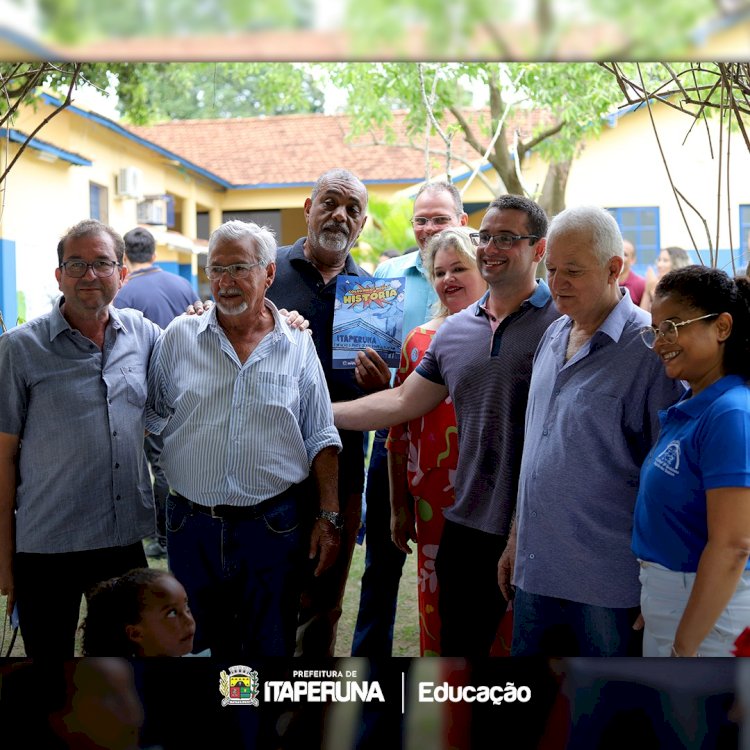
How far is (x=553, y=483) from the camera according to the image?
2697 millimetres

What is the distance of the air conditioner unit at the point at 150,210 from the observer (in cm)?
1382

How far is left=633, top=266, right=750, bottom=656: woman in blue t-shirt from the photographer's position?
2.25 m

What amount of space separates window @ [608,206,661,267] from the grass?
280 inches

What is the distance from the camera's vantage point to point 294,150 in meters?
16.1

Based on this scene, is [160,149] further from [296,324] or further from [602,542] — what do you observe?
[602,542]

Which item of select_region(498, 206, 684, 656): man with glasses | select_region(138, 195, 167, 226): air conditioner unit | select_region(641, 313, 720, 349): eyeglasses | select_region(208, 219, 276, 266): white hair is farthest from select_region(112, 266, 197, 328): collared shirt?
select_region(138, 195, 167, 226): air conditioner unit

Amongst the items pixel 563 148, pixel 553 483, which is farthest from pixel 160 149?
pixel 553 483

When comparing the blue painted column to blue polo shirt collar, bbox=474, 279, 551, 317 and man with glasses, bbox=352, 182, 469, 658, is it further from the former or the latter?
blue polo shirt collar, bbox=474, 279, 551, 317

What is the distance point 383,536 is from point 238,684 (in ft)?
4.88

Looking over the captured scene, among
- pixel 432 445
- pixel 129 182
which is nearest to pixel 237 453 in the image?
pixel 432 445

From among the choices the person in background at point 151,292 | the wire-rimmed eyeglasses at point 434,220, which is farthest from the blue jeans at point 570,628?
the person in background at point 151,292

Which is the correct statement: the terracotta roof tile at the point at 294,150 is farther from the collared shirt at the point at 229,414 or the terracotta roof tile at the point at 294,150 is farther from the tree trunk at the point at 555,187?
the collared shirt at the point at 229,414

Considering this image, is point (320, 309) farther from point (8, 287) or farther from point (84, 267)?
point (8, 287)

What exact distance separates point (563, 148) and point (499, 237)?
30.6 feet
